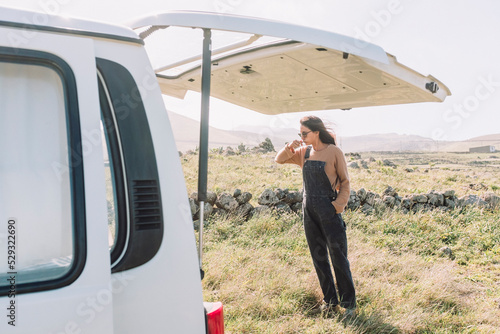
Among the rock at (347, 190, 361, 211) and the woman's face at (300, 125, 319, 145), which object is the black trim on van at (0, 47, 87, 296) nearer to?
the woman's face at (300, 125, 319, 145)

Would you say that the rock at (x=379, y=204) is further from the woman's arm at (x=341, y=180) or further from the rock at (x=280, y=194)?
the woman's arm at (x=341, y=180)

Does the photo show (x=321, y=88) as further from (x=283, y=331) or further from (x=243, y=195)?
(x=243, y=195)

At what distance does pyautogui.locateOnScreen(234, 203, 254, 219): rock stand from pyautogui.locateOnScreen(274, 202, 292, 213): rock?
520 mm

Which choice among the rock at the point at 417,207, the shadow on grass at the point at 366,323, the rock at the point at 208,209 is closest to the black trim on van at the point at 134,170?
the shadow on grass at the point at 366,323

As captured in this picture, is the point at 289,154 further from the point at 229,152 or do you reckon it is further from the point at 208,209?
the point at 229,152

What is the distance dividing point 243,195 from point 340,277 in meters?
4.59

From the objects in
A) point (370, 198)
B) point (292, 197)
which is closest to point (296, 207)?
point (292, 197)

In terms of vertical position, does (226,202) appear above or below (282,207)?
above

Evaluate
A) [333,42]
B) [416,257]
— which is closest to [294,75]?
[333,42]

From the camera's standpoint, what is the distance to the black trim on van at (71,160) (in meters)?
1.33

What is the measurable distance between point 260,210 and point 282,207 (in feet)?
1.80

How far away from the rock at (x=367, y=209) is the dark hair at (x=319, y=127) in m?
5.19

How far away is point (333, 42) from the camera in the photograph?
2.03m

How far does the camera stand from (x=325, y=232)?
14.0ft
